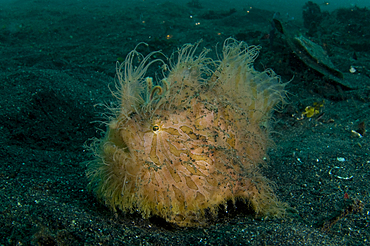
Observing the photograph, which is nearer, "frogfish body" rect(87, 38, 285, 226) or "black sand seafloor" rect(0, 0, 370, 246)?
"black sand seafloor" rect(0, 0, 370, 246)

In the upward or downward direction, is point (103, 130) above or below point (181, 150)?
below

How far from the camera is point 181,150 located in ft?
9.12

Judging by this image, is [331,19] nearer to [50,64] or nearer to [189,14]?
[189,14]

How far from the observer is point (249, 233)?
2.64 metres

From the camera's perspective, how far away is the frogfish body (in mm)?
2711

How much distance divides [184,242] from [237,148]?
137 centimetres

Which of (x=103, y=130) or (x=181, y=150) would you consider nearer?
(x=181, y=150)

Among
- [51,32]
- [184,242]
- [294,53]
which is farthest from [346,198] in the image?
[51,32]

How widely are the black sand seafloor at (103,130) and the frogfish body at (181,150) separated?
28cm

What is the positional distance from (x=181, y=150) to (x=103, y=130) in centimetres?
281

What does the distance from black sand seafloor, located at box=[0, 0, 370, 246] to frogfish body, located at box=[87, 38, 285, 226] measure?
0.28 m

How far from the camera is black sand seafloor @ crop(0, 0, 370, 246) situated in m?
2.54

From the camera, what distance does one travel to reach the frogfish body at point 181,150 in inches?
107

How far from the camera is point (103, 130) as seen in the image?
5.02 m
